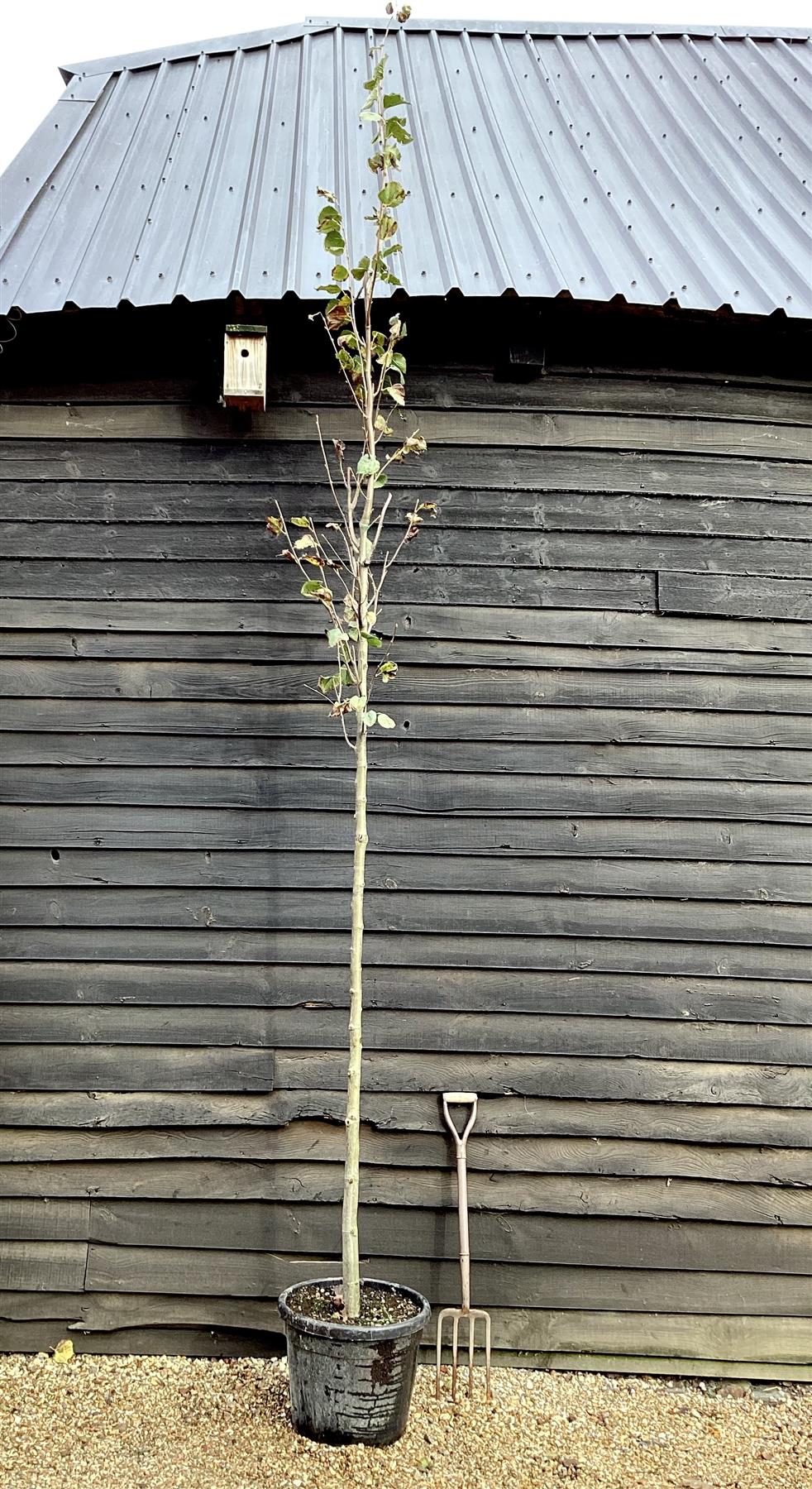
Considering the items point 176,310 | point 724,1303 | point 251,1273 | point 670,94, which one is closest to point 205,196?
point 176,310

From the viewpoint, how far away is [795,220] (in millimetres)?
3902

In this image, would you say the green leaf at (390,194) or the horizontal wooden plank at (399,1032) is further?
the horizontal wooden plank at (399,1032)

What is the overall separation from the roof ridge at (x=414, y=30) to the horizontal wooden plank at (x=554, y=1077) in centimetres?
462

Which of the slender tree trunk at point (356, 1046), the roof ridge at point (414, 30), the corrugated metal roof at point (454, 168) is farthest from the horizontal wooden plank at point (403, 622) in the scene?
the roof ridge at point (414, 30)

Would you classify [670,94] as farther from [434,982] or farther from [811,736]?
[434,982]

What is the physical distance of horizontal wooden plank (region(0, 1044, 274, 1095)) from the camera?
131 inches

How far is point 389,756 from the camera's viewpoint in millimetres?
3463

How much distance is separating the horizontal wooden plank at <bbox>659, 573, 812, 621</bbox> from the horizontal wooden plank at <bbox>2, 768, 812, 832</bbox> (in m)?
0.62

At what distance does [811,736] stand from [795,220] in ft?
6.58

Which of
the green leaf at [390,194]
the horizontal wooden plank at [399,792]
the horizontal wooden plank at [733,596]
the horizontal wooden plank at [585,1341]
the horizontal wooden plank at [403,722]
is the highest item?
the green leaf at [390,194]

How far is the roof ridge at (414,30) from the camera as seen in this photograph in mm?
4887

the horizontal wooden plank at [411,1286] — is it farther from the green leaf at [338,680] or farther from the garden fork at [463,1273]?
the green leaf at [338,680]

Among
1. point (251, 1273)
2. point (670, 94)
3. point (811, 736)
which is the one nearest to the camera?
point (251, 1273)

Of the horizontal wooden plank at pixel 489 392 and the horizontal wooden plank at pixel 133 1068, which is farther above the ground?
the horizontal wooden plank at pixel 489 392
